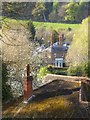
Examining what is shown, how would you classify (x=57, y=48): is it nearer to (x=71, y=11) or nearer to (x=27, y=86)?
(x=71, y=11)

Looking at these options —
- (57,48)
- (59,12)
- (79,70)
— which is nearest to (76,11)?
(59,12)

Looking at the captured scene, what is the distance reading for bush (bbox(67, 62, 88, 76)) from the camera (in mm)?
7387

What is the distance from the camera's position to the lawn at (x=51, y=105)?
3764 millimetres

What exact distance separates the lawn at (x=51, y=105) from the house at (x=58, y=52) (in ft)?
13.9

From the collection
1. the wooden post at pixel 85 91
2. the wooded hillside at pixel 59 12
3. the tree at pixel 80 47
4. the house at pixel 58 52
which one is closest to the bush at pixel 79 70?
the tree at pixel 80 47

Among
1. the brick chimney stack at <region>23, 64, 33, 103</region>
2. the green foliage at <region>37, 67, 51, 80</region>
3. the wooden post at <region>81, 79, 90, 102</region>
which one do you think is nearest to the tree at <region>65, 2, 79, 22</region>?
the green foliage at <region>37, 67, 51, 80</region>

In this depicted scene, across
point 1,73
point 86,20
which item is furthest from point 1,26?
point 86,20

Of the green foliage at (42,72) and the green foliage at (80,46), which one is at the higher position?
the green foliage at (80,46)

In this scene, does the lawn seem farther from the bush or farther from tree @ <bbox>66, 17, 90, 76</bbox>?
tree @ <bbox>66, 17, 90, 76</bbox>

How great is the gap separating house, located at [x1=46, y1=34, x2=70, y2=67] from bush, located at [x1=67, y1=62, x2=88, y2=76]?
30.0 inches

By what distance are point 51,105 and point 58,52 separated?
20.7 ft

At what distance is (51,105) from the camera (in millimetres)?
4051

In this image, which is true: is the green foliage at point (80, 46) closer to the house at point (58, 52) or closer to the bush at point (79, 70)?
the bush at point (79, 70)

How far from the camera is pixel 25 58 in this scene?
7.01 meters
